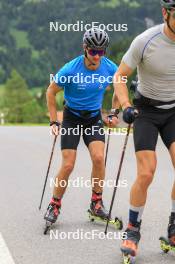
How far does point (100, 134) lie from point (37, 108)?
366 ft

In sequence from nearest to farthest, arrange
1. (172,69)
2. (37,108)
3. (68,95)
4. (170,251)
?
(172,69) → (170,251) → (68,95) → (37,108)

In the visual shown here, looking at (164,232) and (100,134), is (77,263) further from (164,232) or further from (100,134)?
(100,134)

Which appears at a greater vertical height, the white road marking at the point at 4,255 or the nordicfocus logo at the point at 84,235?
the white road marking at the point at 4,255

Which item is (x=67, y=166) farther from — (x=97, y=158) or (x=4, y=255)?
(x=4, y=255)

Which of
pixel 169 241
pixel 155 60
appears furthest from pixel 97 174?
pixel 155 60

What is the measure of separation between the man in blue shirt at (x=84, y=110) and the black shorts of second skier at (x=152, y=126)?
1.41 meters

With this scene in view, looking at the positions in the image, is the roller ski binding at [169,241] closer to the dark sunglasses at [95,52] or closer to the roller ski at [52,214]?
the roller ski at [52,214]

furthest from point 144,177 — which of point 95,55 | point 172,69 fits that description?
point 95,55

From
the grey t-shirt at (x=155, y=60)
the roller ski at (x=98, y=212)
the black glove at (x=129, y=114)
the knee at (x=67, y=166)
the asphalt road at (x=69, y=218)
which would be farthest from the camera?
the roller ski at (x=98, y=212)

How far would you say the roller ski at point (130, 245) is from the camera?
500 centimetres

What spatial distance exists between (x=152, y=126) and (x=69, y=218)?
8.11ft

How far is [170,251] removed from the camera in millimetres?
5465

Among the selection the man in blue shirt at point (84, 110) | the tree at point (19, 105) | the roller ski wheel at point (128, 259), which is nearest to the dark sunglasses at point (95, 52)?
the man in blue shirt at point (84, 110)

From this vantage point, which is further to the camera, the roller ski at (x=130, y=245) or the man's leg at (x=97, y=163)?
the man's leg at (x=97, y=163)
